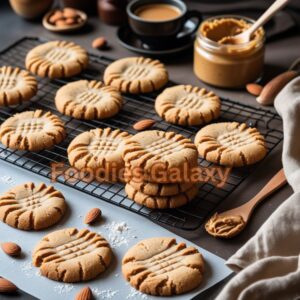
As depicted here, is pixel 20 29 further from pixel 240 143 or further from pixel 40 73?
pixel 240 143

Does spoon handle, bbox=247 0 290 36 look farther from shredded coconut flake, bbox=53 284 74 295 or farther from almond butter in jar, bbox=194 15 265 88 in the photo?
shredded coconut flake, bbox=53 284 74 295

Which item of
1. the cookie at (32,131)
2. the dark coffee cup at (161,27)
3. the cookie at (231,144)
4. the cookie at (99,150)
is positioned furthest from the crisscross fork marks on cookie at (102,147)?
the dark coffee cup at (161,27)

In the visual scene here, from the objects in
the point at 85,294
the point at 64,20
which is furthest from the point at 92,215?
the point at 64,20

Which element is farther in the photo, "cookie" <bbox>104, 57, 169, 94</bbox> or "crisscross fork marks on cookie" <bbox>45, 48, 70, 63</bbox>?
"crisscross fork marks on cookie" <bbox>45, 48, 70, 63</bbox>

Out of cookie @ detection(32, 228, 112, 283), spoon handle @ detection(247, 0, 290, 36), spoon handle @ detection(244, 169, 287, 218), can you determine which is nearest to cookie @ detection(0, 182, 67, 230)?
cookie @ detection(32, 228, 112, 283)

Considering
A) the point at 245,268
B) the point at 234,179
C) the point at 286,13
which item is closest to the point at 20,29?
the point at 286,13

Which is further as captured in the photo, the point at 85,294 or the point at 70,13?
the point at 70,13

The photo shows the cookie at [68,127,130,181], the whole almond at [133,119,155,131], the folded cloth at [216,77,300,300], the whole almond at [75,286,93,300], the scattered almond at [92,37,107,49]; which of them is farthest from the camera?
the scattered almond at [92,37,107,49]

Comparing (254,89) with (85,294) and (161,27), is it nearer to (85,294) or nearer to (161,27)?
(161,27)
